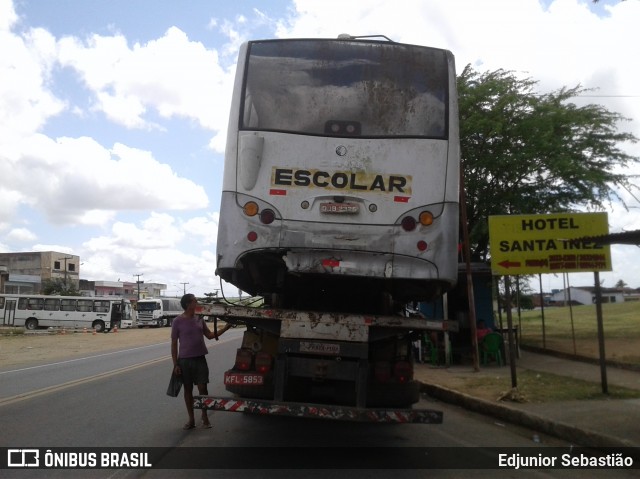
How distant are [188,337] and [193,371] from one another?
1.39 ft

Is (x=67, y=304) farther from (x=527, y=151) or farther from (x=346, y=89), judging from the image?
(x=346, y=89)

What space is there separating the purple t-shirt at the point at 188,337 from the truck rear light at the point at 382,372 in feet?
7.38

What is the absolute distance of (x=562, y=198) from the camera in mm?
17281

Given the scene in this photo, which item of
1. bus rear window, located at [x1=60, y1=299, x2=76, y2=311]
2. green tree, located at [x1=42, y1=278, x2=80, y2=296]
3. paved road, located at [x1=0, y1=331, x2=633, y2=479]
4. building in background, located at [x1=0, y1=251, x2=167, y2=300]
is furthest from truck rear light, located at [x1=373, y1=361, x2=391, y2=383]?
building in background, located at [x1=0, y1=251, x2=167, y2=300]

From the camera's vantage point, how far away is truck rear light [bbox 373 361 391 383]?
6.22 meters

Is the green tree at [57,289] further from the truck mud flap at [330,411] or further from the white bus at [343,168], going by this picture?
the truck mud flap at [330,411]

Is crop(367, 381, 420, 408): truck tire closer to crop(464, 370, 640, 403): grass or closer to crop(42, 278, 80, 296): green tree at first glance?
crop(464, 370, 640, 403): grass

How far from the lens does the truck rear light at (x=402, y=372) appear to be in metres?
6.29

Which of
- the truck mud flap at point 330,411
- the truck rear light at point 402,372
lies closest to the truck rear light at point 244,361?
the truck mud flap at point 330,411

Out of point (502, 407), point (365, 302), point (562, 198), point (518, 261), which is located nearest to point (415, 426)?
point (502, 407)

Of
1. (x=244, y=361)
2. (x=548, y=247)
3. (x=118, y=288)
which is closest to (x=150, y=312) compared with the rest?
(x=548, y=247)

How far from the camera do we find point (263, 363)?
20.6ft

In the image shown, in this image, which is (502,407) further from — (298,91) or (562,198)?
(562,198)

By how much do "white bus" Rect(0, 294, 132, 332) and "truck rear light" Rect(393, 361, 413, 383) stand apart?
44.7m
